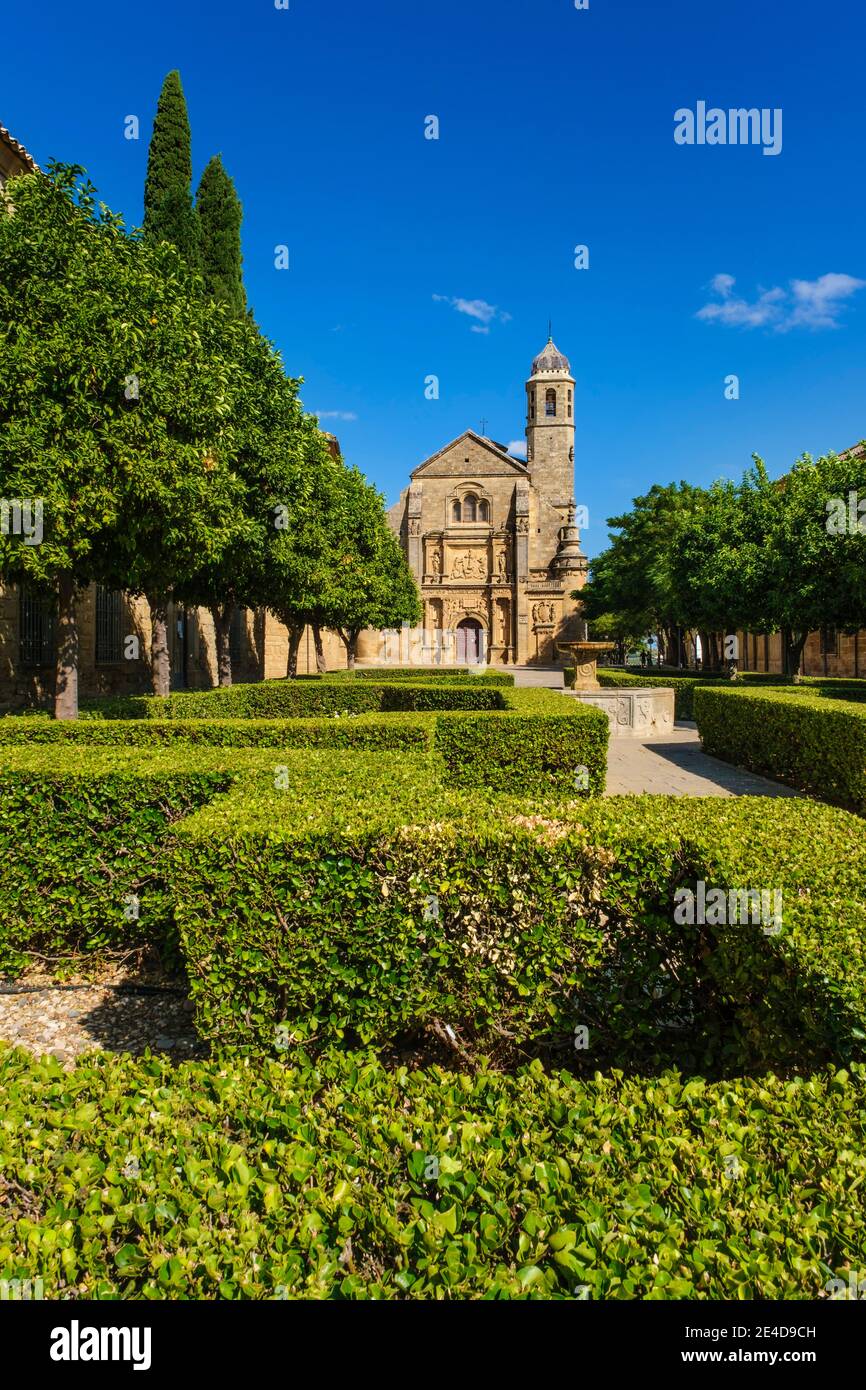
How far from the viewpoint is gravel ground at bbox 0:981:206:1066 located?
13.7 ft

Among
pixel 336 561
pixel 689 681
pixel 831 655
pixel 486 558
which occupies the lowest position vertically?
pixel 689 681

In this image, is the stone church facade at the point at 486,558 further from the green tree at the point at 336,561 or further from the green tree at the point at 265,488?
the green tree at the point at 265,488

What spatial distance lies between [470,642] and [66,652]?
48.6 m

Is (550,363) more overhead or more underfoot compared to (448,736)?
more overhead

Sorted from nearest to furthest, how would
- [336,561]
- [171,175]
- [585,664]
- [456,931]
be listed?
[456,931] < [171,175] < [336,561] < [585,664]

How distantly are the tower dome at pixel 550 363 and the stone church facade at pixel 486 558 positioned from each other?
9122 millimetres

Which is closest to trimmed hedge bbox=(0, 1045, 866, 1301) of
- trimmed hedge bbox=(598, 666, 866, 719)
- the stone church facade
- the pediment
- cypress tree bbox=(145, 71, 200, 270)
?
trimmed hedge bbox=(598, 666, 866, 719)

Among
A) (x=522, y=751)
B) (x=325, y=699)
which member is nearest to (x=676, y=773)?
(x=522, y=751)

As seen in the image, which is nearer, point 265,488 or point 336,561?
point 265,488

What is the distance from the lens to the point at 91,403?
29.0 ft

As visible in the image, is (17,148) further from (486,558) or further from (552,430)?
(552,430)

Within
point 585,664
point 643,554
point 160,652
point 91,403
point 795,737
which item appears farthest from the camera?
point 643,554

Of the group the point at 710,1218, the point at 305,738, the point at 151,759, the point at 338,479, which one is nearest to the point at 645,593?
the point at 338,479
